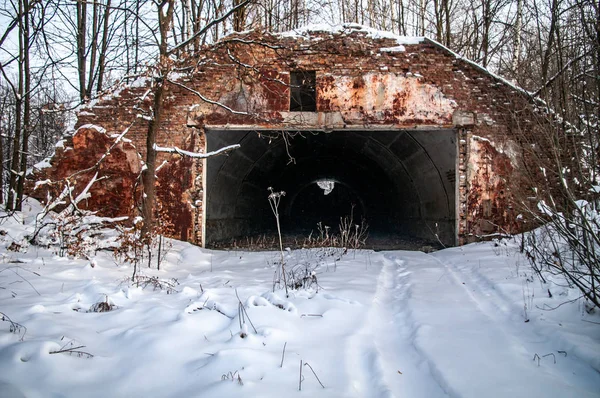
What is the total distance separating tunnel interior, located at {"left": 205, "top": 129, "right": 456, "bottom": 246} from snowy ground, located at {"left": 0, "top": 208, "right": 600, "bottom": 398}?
11.9 feet

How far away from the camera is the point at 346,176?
720 inches

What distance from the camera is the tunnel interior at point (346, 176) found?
31.9ft

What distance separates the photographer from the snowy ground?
92.2 inches

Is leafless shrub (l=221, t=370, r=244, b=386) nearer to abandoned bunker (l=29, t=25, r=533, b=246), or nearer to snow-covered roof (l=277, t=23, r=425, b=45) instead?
abandoned bunker (l=29, t=25, r=533, b=246)

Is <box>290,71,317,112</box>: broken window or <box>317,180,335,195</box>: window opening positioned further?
<box>317,180,335,195</box>: window opening

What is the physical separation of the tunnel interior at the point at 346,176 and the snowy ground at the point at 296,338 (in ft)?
11.9

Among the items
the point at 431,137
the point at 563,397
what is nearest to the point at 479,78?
the point at 431,137

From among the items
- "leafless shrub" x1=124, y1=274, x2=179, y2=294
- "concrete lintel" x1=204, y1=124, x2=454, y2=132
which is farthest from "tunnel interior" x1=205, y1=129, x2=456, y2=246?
"leafless shrub" x1=124, y1=274, x2=179, y2=294

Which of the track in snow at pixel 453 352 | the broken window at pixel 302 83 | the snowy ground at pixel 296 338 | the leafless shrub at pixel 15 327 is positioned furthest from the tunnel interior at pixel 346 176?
the leafless shrub at pixel 15 327

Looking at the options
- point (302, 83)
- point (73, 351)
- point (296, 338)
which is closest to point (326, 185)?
point (302, 83)

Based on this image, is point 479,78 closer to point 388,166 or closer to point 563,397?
point 388,166

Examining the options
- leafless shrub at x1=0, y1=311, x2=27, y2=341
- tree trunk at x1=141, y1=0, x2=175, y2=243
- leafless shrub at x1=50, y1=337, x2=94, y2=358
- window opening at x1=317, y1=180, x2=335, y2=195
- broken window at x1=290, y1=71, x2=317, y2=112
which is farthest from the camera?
window opening at x1=317, y1=180, x2=335, y2=195

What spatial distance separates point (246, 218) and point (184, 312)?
32.4 feet

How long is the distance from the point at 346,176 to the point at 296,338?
50.7 ft
